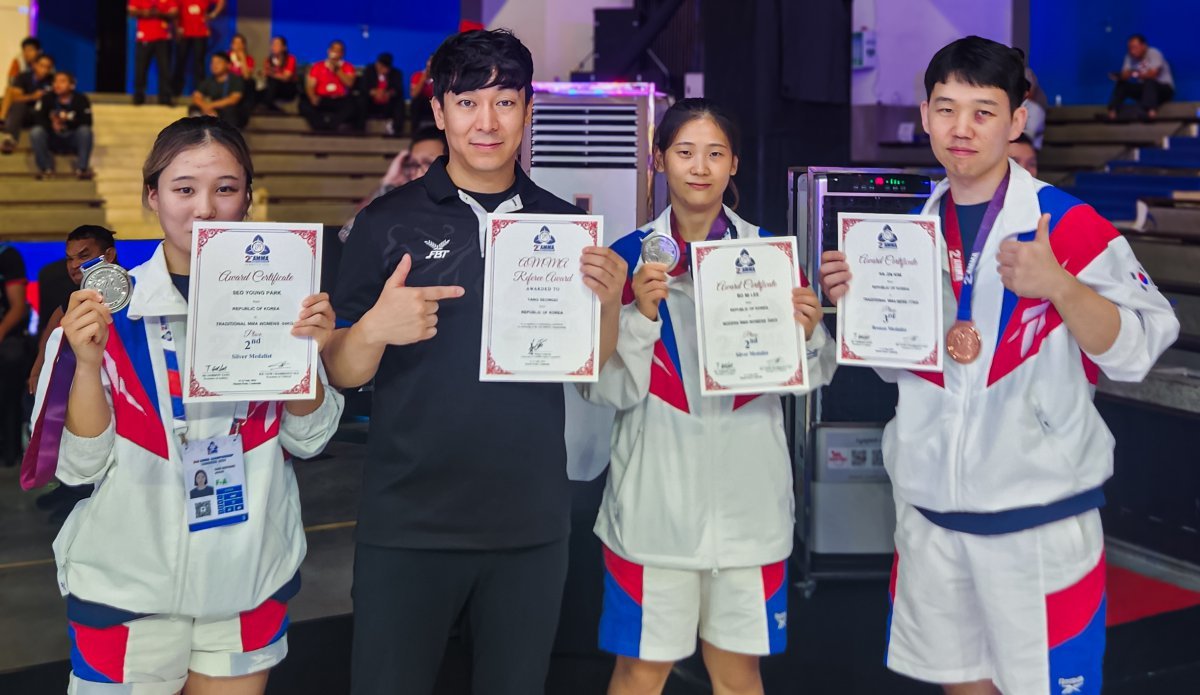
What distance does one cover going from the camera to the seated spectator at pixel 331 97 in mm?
11656

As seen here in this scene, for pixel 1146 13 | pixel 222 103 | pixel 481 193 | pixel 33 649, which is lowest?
pixel 33 649

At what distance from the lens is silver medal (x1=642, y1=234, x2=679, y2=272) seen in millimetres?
1979

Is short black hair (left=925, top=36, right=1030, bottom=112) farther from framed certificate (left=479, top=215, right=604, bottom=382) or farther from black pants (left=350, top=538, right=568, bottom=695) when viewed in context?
black pants (left=350, top=538, right=568, bottom=695)

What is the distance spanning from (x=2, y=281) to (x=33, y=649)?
8.52 feet

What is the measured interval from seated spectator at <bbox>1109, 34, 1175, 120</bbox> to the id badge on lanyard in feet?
31.9

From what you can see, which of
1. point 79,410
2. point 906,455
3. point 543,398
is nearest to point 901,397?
point 906,455

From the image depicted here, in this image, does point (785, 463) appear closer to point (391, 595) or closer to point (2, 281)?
point (391, 595)

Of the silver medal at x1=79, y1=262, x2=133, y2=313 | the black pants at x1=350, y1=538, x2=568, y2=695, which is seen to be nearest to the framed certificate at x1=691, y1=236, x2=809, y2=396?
the black pants at x1=350, y1=538, x2=568, y2=695

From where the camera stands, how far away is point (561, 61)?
1259 centimetres

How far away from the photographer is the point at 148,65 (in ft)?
38.1

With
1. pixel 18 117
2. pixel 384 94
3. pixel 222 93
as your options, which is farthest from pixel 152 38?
pixel 384 94

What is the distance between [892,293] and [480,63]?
85 cm

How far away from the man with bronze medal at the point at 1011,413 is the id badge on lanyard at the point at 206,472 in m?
1.11

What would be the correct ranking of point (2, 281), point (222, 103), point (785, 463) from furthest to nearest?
point (222, 103), point (2, 281), point (785, 463)
